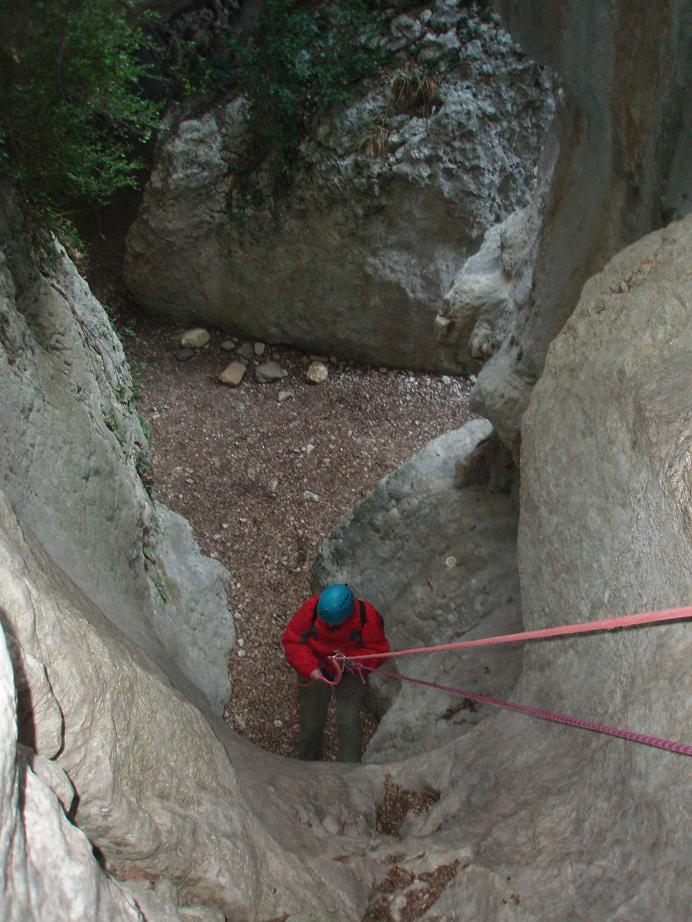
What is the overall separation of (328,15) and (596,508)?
21.6ft

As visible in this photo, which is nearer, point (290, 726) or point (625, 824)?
point (625, 824)

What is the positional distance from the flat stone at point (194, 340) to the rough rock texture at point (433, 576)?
3283 mm

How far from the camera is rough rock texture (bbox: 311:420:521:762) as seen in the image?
4.47m

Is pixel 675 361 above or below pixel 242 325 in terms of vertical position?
above

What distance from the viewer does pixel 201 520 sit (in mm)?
6703

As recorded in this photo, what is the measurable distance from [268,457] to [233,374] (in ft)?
4.31

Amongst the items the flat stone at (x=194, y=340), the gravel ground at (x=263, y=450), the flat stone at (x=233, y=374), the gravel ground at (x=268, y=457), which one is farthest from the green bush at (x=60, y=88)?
the flat stone at (x=194, y=340)

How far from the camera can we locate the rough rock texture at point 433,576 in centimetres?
447

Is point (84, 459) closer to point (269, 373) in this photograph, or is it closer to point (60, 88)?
point (60, 88)

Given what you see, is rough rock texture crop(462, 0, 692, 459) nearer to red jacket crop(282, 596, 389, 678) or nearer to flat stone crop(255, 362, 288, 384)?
red jacket crop(282, 596, 389, 678)

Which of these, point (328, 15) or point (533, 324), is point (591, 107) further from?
point (328, 15)

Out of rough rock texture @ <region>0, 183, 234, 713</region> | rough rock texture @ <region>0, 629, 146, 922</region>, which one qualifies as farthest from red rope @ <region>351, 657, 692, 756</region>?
rough rock texture @ <region>0, 183, 234, 713</region>

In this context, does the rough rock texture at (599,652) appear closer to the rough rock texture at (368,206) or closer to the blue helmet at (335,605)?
the blue helmet at (335,605)

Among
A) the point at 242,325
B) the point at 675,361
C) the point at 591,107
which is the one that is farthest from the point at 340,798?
the point at 242,325
